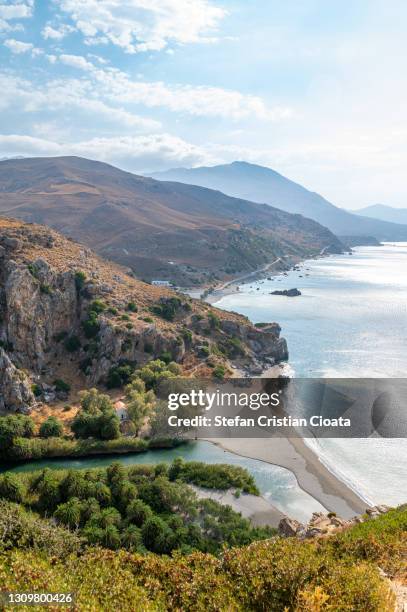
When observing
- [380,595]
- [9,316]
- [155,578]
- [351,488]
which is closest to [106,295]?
[9,316]

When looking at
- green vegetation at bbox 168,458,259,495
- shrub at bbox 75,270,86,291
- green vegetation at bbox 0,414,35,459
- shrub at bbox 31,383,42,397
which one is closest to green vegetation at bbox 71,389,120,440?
green vegetation at bbox 0,414,35,459

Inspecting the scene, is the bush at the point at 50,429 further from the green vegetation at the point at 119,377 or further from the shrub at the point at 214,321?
the shrub at the point at 214,321

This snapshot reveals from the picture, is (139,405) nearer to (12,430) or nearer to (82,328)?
(12,430)

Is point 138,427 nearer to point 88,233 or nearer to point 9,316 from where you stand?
point 9,316

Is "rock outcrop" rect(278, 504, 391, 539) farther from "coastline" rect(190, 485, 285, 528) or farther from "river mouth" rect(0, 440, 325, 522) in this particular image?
"river mouth" rect(0, 440, 325, 522)

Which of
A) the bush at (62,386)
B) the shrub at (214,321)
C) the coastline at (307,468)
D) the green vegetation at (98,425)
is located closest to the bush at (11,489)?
the green vegetation at (98,425)

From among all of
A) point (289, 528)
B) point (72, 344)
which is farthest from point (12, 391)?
point (289, 528)
